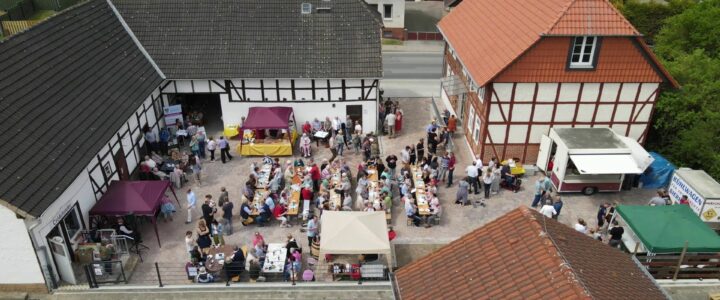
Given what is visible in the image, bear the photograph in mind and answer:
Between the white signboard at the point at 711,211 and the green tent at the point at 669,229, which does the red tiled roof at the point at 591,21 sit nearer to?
the white signboard at the point at 711,211

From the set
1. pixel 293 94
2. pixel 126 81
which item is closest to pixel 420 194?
pixel 293 94

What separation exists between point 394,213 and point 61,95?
37.0 ft

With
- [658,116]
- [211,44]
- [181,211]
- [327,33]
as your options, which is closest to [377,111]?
[327,33]

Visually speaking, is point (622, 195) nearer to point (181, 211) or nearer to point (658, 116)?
point (658, 116)

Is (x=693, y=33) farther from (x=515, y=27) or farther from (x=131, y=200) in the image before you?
(x=131, y=200)

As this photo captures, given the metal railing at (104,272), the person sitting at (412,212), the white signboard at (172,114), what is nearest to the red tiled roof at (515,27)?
the person sitting at (412,212)

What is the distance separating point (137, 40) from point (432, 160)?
13335mm

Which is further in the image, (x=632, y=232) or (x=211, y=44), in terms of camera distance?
(x=211, y=44)

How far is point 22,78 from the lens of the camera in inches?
635

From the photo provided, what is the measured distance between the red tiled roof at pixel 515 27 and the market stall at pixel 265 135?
769 cm

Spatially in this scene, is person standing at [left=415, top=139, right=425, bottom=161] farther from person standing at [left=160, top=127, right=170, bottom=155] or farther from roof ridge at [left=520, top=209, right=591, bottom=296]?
person standing at [left=160, top=127, right=170, bottom=155]

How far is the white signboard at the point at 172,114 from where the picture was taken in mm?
23156

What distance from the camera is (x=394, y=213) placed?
18484 mm

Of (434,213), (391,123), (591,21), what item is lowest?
(434,213)
